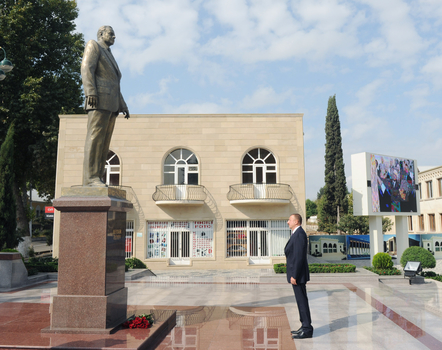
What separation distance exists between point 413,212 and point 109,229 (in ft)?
68.6

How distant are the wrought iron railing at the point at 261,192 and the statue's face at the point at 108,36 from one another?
1512 centimetres

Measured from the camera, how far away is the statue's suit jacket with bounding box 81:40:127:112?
6719 mm

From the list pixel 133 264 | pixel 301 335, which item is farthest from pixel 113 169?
pixel 301 335

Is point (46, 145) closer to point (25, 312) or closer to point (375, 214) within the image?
point (25, 312)

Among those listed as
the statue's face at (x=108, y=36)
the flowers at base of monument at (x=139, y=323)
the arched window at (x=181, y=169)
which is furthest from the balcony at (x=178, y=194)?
the flowers at base of monument at (x=139, y=323)

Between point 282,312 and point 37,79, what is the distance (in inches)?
Result: 885

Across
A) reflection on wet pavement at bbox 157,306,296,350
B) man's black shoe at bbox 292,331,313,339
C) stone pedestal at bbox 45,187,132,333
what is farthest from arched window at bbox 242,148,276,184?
stone pedestal at bbox 45,187,132,333

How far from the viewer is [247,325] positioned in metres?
7.23

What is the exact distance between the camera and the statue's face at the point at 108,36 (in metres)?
7.18

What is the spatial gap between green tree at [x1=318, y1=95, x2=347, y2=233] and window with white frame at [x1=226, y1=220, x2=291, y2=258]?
15.1 metres

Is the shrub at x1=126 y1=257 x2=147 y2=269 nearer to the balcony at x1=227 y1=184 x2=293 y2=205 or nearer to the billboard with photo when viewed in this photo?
the balcony at x1=227 y1=184 x2=293 y2=205

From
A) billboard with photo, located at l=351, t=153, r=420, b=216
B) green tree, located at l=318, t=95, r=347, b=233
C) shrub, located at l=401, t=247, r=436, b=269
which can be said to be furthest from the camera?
green tree, located at l=318, t=95, r=347, b=233

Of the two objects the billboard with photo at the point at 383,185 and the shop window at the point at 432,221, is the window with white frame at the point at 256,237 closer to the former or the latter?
the billboard with photo at the point at 383,185

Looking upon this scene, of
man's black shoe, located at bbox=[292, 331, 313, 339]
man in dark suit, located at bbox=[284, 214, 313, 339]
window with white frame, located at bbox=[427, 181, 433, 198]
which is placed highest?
window with white frame, located at bbox=[427, 181, 433, 198]
